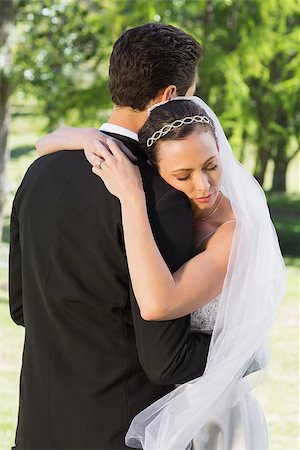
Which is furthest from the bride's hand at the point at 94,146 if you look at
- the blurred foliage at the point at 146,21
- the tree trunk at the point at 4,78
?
the blurred foliage at the point at 146,21

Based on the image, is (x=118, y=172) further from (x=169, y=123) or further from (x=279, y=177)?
(x=279, y=177)

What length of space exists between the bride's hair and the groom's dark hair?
0.18 ft

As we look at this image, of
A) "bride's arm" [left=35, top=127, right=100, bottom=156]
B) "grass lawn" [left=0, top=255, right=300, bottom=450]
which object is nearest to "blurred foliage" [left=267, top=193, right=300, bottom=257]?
"grass lawn" [left=0, top=255, right=300, bottom=450]

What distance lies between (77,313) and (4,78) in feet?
28.3

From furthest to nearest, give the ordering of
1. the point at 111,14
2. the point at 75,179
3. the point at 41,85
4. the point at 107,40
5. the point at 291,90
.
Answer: the point at 291,90
the point at 111,14
the point at 107,40
the point at 41,85
the point at 75,179

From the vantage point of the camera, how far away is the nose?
2.33m

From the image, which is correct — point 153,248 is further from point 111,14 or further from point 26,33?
point 111,14

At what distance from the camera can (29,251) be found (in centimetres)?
256

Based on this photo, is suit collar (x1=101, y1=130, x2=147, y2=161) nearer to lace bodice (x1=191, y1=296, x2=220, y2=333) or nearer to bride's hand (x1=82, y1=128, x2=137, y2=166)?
bride's hand (x1=82, y1=128, x2=137, y2=166)

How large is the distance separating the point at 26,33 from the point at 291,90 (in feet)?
37.5

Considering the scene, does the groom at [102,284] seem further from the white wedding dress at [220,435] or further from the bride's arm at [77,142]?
the white wedding dress at [220,435]

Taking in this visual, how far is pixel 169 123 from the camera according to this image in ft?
7.75

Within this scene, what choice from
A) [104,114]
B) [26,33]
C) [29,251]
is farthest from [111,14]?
[29,251]

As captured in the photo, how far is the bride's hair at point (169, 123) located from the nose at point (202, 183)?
0.35ft
